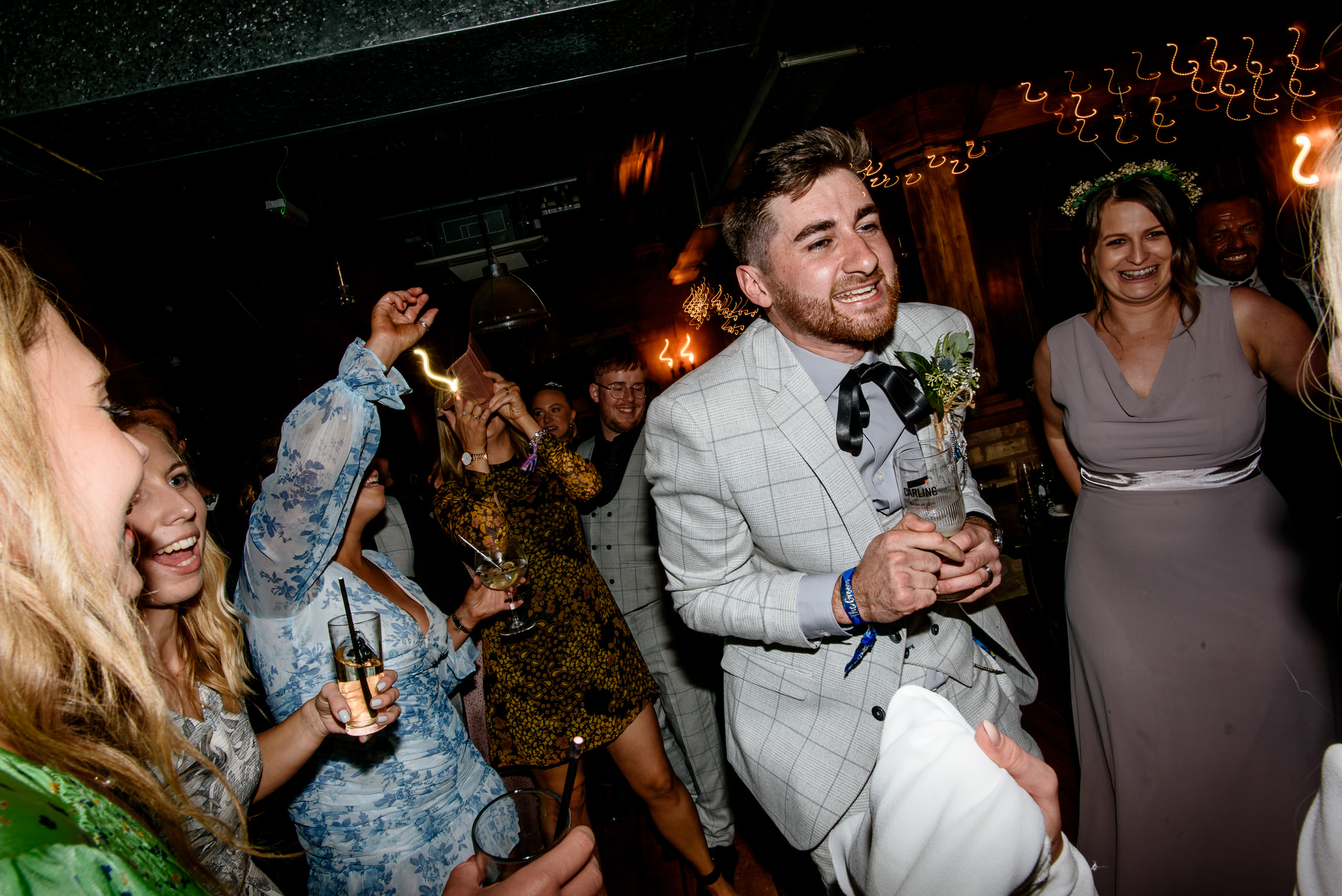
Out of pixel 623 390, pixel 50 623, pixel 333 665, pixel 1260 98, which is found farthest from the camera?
pixel 1260 98

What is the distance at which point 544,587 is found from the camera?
2.63 m

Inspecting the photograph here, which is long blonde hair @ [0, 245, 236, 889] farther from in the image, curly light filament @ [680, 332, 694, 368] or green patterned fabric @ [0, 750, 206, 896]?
curly light filament @ [680, 332, 694, 368]

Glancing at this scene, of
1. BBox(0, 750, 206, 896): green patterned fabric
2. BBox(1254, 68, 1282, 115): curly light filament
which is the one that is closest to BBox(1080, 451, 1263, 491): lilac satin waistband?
BBox(0, 750, 206, 896): green patterned fabric

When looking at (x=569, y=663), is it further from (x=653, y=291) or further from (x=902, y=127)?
(x=653, y=291)

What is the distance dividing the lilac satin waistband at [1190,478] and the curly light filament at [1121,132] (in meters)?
5.15

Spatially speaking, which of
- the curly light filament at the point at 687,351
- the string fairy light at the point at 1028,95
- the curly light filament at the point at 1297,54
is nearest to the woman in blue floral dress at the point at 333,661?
the string fairy light at the point at 1028,95

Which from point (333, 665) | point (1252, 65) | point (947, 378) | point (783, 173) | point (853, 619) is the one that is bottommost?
point (853, 619)

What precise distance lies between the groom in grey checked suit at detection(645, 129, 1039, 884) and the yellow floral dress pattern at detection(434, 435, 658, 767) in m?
0.90

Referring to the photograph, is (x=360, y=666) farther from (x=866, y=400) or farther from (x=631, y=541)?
(x=631, y=541)

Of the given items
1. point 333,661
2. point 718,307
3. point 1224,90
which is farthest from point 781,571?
point 1224,90

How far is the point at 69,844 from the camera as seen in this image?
19.6 inches

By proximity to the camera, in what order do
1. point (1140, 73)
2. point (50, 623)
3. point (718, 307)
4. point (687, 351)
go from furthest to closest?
point (687, 351)
point (718, 307)
point (1140, 73)
point (50, 623)

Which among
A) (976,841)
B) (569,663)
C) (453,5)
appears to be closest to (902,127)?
(453,5)

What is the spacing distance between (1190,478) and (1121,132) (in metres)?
5.57
